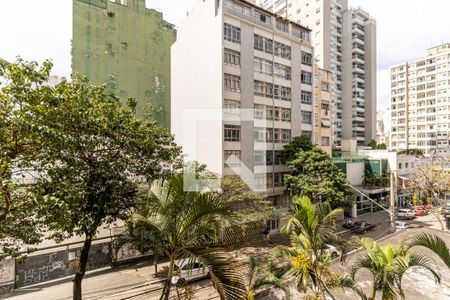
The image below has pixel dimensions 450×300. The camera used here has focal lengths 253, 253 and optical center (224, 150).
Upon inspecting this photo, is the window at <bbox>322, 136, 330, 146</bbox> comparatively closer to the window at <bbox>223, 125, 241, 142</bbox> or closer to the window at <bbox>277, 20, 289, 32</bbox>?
the window at <bbox>223, 125, 241, 142</bbox>

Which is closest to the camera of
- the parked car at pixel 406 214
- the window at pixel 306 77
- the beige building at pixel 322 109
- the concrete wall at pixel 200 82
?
the concrete wall at pixel 200 82

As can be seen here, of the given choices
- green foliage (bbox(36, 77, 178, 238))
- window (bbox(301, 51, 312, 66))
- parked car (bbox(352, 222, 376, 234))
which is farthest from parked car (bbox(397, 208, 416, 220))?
green foliage (bbox(36, 77, 178, 238))

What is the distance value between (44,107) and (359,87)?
57.1 metres

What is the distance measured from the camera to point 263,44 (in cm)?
2464

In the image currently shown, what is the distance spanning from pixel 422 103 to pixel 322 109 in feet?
148

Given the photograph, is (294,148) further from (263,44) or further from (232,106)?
(263,44)

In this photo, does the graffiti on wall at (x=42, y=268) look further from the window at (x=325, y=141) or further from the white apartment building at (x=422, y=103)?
the white apartment building at (x=422, y=103)

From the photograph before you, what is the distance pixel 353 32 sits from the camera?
5116 cm

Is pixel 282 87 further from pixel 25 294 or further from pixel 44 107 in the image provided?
pixel 25 294

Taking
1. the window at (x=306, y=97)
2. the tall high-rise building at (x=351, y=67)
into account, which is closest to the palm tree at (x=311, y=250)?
the window at (x=306, y=97)

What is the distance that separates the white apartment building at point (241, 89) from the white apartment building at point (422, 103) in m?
46.5

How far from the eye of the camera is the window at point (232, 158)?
22.2m

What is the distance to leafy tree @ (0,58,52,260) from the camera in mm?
5109

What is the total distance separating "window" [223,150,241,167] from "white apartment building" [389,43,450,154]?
175 ft
